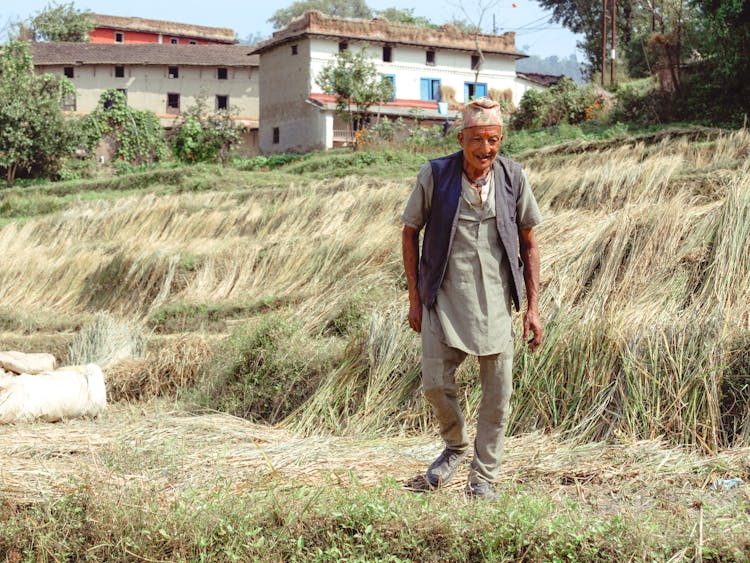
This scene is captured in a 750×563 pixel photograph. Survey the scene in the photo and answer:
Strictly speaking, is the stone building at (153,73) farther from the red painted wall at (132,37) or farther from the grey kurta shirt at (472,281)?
the grey kurta shirt at (472,281)

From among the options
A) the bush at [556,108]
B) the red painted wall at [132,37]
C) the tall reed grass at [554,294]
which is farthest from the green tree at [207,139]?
the tall reed grass at [554,294]

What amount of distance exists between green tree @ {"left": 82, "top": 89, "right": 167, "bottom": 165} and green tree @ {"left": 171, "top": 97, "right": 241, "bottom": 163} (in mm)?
1462

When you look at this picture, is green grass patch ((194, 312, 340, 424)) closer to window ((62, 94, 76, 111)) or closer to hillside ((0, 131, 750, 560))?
hillside ((0, 131, 750, 560))

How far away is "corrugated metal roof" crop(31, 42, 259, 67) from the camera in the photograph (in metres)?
39.2

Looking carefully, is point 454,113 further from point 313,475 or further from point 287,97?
point 313,475

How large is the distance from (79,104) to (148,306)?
31.8 meters

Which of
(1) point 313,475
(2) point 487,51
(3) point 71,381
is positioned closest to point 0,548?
(1) point 313,475

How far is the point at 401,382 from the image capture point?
19.5ft

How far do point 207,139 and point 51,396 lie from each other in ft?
86.9

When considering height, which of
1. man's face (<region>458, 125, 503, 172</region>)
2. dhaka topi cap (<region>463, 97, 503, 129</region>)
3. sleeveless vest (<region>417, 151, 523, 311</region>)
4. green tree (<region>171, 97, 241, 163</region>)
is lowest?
sleeveless vest (<region>417, 151, 523, 311</region>)

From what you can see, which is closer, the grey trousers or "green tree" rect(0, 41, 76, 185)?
the grey trousers

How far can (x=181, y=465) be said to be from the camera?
15.2ft

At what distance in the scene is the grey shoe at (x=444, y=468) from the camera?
4277 mm

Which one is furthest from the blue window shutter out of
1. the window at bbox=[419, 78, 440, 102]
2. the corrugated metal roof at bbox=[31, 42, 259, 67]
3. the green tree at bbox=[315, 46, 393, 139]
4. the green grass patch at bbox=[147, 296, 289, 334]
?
the green grass patch at bbox=[147, 296, 289, 334]
